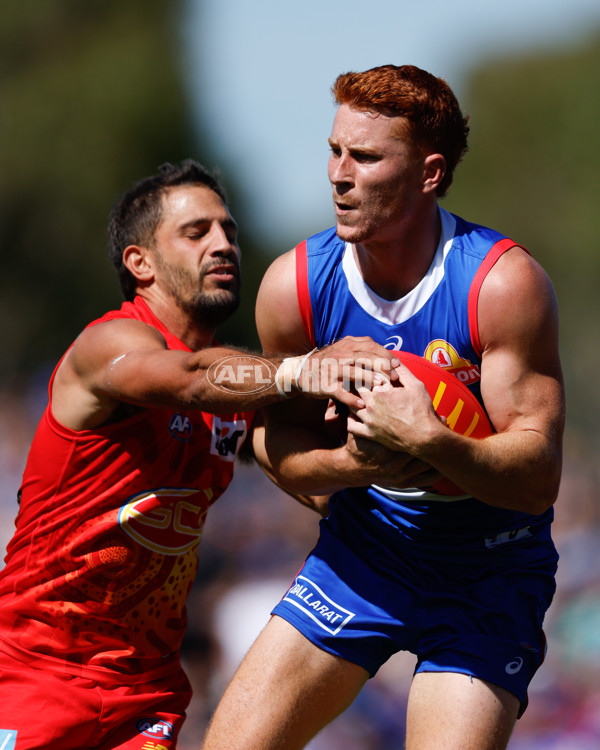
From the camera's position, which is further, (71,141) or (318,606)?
(71,141)

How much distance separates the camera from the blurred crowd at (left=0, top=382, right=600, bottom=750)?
7.91 m

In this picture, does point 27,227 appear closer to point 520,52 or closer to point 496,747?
point 520,52

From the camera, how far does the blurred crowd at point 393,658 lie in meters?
7.91

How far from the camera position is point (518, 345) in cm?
360

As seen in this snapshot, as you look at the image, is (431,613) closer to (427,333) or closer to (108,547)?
(427,333)

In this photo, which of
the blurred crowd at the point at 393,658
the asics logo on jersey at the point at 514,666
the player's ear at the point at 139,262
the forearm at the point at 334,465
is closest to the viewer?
the forearm at the point at 334,465

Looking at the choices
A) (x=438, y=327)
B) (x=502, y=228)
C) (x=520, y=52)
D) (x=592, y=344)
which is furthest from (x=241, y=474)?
(x=520, y=52)

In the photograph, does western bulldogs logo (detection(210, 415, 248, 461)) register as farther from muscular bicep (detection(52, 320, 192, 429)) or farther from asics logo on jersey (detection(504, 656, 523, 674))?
asics logo on jersey (detection(504, 656, 523, 674))

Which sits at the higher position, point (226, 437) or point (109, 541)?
point (226, 437)

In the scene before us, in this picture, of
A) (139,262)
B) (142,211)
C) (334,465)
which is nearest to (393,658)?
(139,262)

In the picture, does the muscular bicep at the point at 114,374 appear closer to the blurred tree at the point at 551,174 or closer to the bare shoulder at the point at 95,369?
the bare shoulder at the point at 95,369

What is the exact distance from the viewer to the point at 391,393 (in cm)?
342

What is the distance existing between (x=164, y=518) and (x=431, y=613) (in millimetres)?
1368

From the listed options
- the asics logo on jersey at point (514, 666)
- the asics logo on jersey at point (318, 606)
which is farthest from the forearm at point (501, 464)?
the asics logo on jersey at point (318, 606)
